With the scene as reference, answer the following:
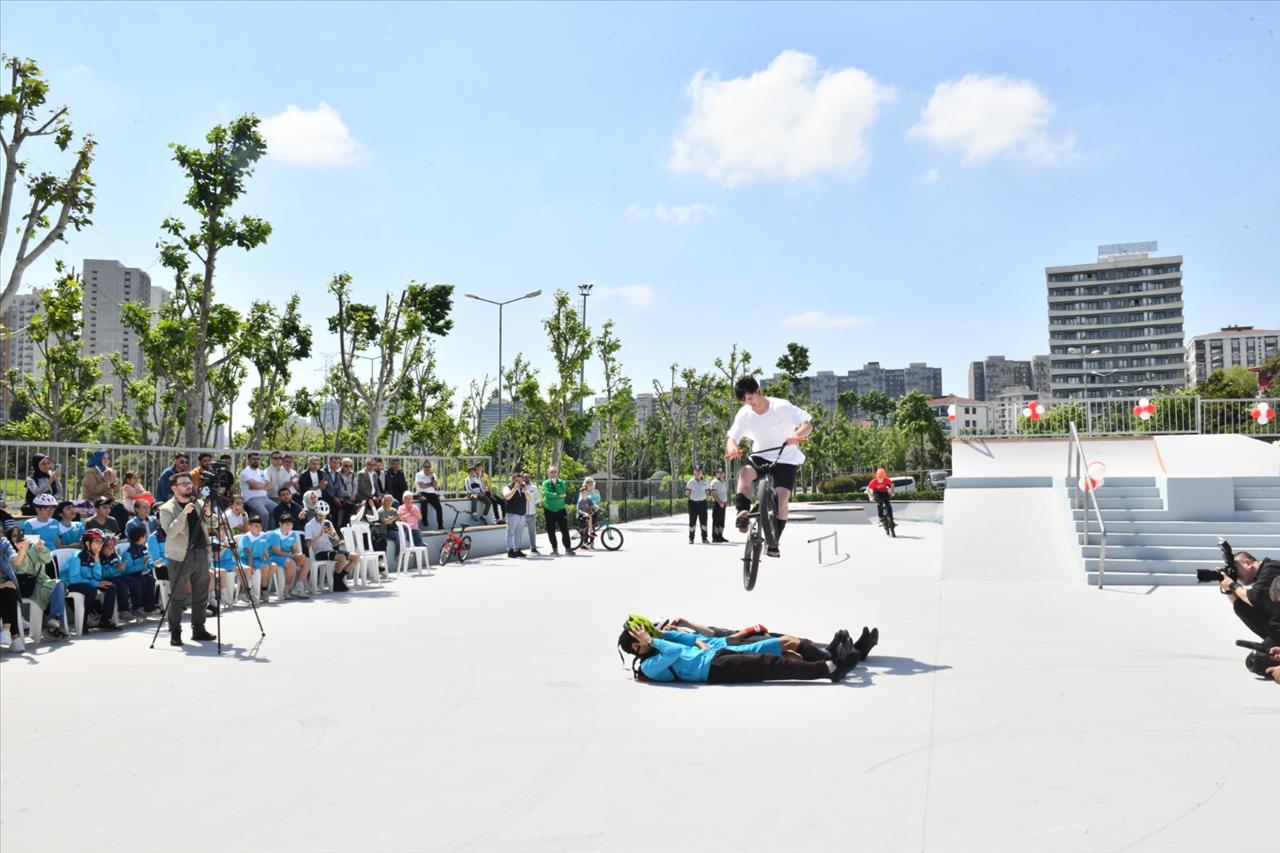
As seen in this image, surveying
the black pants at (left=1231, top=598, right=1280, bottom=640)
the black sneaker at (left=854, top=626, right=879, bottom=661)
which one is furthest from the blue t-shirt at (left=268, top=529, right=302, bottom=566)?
the black pants at (left=1231, top=598, right=1280, bottom=640)

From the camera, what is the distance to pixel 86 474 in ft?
39.0

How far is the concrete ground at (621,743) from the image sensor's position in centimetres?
435

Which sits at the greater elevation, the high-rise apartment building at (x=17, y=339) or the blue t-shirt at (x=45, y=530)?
the high-rise apartment building at (x=17, y=339)

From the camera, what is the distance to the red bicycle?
1781cm

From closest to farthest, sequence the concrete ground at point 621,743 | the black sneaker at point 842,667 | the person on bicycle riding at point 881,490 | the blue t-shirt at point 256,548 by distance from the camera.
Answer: the concrete ground at point 621,743, the black sneaker at point 842,667, the blue t-shirt at point 256,548, the person on bicycle riding at point 881,490

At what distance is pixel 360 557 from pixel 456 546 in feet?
12.5

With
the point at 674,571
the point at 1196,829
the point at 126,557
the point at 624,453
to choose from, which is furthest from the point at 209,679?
the point at 624,453

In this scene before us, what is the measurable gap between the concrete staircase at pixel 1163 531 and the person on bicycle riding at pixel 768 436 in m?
7.72

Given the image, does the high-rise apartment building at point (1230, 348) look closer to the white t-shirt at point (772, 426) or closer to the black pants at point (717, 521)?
the black pants at point (717, 521)

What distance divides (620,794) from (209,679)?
4.68 m

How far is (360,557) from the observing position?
1449cm

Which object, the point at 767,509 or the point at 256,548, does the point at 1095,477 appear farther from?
the point at 256,548

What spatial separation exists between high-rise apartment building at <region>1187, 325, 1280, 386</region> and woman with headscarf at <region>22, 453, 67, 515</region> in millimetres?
185985

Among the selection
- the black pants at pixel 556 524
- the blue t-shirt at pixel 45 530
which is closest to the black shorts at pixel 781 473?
the blue t-shirt at pixel 45 530
